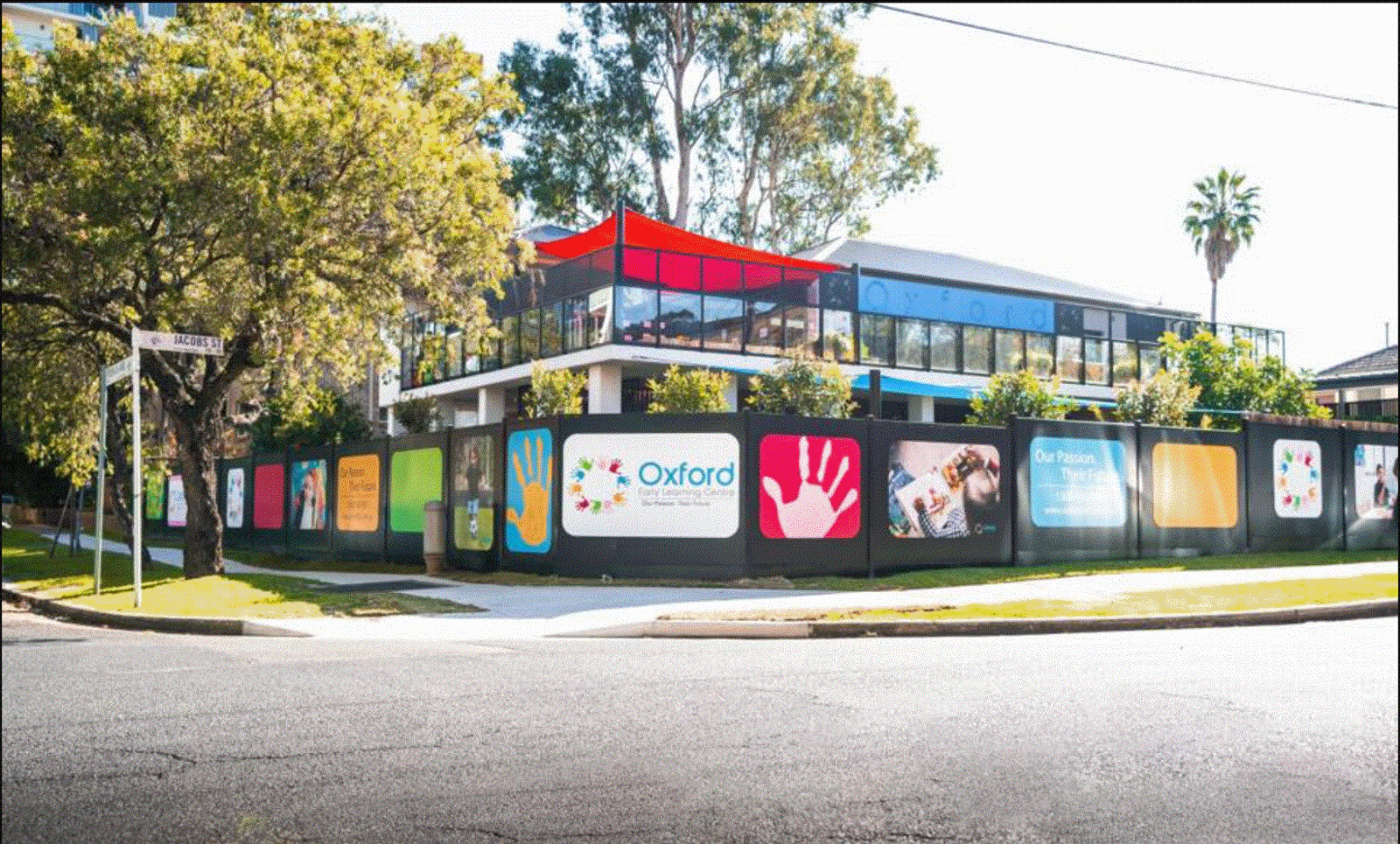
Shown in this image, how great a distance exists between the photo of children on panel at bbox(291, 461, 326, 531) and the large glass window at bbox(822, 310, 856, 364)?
12840 mm

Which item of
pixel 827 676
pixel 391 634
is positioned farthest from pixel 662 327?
pixel 827 676

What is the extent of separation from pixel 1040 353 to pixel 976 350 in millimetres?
2264

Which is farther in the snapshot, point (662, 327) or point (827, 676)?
point (662, 327)

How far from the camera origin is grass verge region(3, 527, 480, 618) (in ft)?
47.5

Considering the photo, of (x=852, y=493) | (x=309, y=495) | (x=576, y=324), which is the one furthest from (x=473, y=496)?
(x=576, y=324)

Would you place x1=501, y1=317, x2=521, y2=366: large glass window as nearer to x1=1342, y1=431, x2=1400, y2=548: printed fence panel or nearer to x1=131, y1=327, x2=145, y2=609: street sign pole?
x1=131, y1=327, x2=145, y2=609: street sign pole

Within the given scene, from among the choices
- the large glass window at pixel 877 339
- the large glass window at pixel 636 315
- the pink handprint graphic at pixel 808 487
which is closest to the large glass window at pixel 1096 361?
the large glass window at pixel 877 339

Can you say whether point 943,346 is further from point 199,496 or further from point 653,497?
point 199,496

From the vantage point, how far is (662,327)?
99.0 feet

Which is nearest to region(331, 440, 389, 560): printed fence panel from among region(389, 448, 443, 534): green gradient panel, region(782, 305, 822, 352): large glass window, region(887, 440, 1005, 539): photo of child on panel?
region(389, 448, 443, 534): green gradient panel

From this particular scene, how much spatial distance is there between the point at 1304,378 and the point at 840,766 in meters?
27.0

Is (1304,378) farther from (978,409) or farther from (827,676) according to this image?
(827,676)

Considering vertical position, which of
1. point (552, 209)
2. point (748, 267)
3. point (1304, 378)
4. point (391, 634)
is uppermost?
point (552, 209)

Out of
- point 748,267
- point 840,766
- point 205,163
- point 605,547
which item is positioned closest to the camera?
point 840,766
